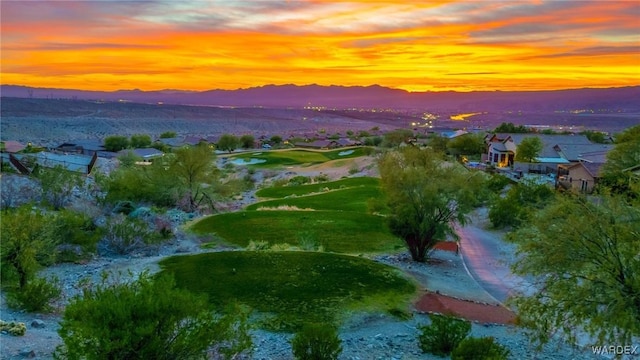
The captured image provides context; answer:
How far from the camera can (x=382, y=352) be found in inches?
550

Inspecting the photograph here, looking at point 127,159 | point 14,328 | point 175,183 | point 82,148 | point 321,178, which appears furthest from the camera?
point 82,148

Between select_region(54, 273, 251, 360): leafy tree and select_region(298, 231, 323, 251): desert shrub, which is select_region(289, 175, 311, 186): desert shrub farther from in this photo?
select_region(54, 273, 251, 360): leafy tree

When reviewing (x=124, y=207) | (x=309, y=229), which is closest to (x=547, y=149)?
(x=309, y=229)

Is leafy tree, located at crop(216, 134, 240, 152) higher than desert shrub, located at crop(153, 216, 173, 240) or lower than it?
lower

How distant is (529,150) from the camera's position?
2331 inches

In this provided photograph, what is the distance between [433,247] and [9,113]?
18089cm

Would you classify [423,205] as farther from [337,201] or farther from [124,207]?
[124,207]

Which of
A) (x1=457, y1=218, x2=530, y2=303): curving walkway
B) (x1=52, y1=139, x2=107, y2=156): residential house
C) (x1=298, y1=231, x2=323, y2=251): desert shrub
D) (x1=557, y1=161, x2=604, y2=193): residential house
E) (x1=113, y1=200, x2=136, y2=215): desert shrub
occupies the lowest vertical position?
(x1=52, y1=139, x2=107, y2=156): residential house

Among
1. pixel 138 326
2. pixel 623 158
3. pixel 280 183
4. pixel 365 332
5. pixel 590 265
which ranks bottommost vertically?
pixel 280 183

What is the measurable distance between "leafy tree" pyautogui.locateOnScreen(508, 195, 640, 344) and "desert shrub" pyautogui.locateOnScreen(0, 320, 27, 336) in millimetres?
12351

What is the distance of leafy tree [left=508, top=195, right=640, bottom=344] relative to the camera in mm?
10672

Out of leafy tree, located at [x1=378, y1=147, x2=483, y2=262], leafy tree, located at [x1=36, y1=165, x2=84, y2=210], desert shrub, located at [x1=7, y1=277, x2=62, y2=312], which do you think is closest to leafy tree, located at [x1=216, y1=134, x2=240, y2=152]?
leafy tree, located at [x1=36, y1=165, x2=84, y2=210]

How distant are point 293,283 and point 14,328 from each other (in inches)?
328

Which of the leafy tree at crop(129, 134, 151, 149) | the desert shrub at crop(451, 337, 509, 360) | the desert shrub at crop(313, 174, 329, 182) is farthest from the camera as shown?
the leafy tree at crop(129, 134, 151, 149)
